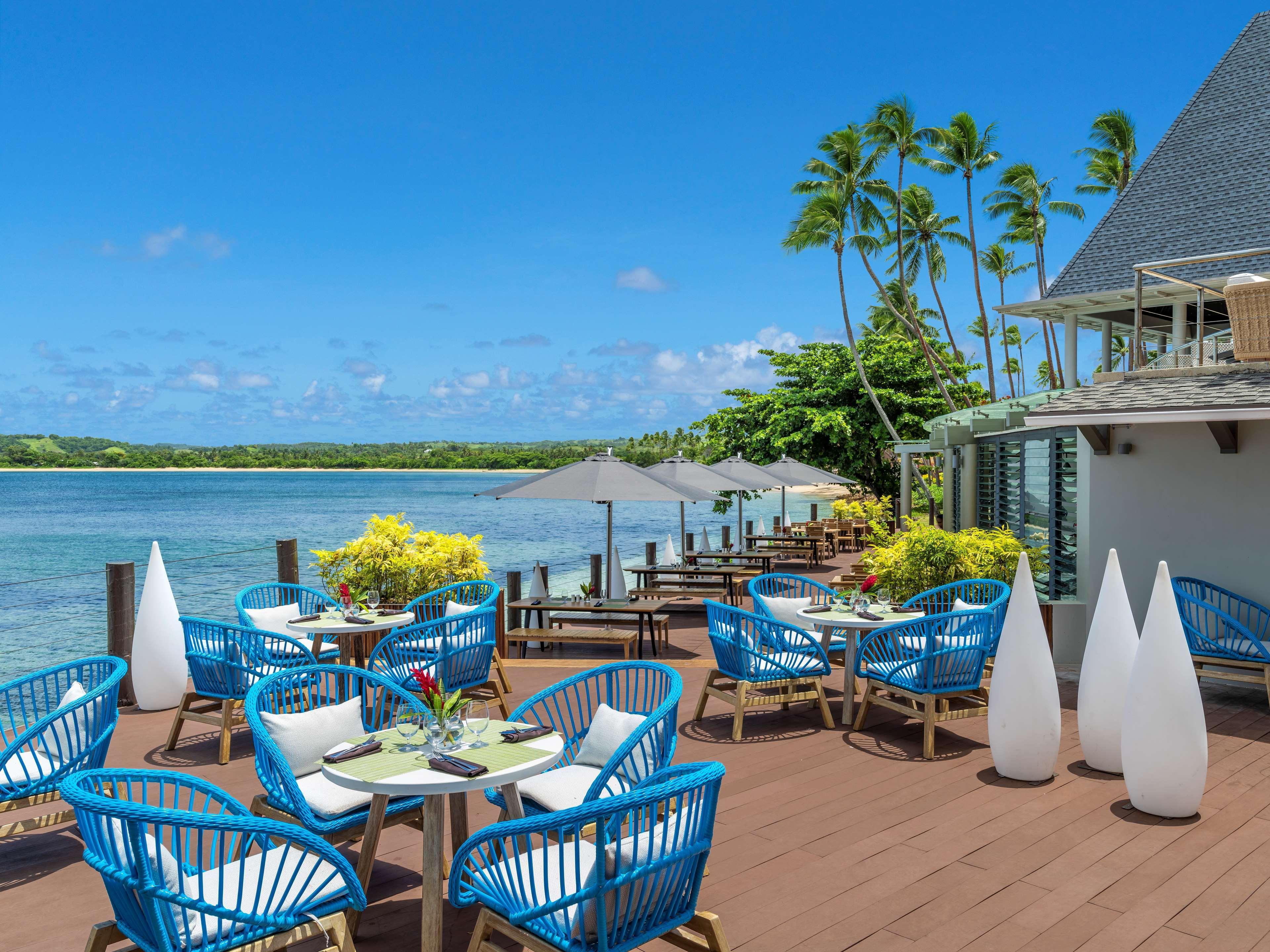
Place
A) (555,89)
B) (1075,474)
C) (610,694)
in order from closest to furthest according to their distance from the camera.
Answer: (610,694)
(1075,474)
(555,89)

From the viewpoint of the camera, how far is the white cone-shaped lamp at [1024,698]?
18.3ft

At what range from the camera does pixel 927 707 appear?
6.33 meters

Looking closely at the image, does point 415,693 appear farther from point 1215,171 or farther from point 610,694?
point 1215,171

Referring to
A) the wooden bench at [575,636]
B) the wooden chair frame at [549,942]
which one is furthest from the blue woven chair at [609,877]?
the wooden bench at [575,636]

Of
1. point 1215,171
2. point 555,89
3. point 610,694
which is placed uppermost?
point 555,89

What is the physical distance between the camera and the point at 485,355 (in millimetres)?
131875

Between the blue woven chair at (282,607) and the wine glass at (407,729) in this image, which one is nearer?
the wine glass at (407,729)

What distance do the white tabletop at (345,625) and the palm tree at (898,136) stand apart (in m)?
28.1

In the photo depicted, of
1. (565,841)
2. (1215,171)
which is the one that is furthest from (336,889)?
(1215,171)

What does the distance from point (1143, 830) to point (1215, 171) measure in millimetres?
14831

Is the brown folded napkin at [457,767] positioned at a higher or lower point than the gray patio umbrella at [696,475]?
lower

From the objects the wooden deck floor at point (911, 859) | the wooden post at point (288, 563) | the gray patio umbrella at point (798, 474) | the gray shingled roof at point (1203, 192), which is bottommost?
the wooden deck floor at point (911, 859)

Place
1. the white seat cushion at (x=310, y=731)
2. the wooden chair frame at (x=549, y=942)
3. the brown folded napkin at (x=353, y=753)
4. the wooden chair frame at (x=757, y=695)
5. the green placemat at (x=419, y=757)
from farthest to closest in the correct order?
the wooden chair frame at (x=757, y=695), the white seat cushion at (x=310, y=731), the brown folded napkin at (x=353, y=753), the green placemat at (x=419, y=757), the wooden chair frame at (x=549, y=942)

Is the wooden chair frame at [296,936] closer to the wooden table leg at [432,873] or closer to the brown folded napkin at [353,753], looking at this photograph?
the wooden table leg at [432,873]
